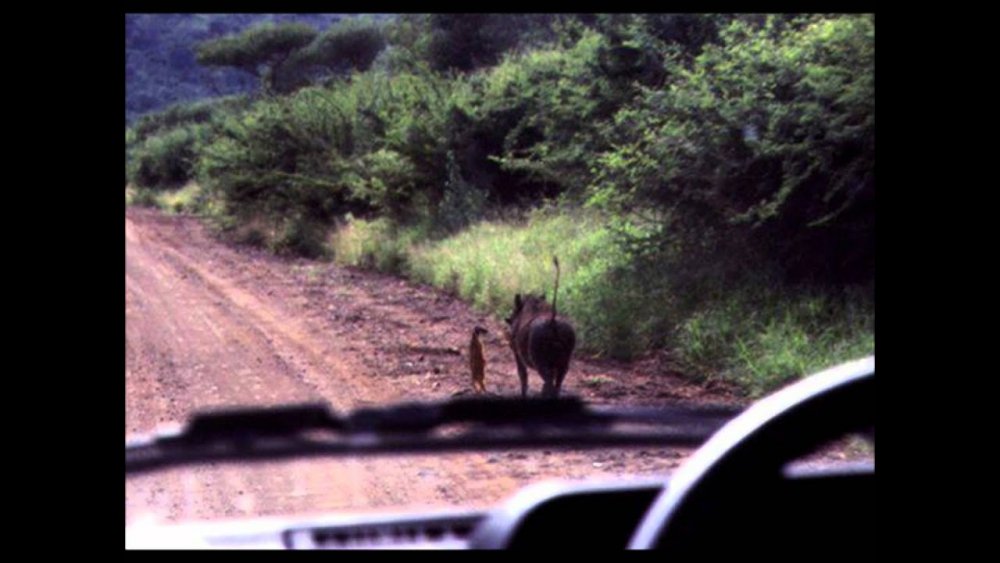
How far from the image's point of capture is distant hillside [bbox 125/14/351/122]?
1993 inches

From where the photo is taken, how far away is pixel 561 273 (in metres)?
11.9

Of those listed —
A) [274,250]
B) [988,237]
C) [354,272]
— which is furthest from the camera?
[274,250]

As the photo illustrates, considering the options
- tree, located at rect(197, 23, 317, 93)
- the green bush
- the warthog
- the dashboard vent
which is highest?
tree, located at rect(197, 23, 317, 93)

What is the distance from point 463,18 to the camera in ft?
92.9

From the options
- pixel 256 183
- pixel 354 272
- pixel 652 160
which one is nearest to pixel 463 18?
pixel 256 183

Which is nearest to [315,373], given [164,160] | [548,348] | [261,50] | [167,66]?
[548,348]

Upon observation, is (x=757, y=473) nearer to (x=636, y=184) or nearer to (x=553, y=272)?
(x=636, y=184)

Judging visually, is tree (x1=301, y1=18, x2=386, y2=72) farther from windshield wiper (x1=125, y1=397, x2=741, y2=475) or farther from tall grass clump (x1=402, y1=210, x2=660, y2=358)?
windshield wiper (x1=125, y1=397, x2=741, y2=475)

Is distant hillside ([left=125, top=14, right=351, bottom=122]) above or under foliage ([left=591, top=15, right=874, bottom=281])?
above

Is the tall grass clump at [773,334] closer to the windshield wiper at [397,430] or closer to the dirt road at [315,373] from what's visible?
the dirt road at [315,373]

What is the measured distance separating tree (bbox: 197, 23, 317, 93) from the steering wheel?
32429mm

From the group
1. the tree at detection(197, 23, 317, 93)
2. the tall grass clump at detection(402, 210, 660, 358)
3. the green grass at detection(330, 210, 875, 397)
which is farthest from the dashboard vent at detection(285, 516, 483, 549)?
the tree at detection(197, 23, 317, 93)

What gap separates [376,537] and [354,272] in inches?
586

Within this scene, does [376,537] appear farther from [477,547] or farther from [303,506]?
[303,506]
